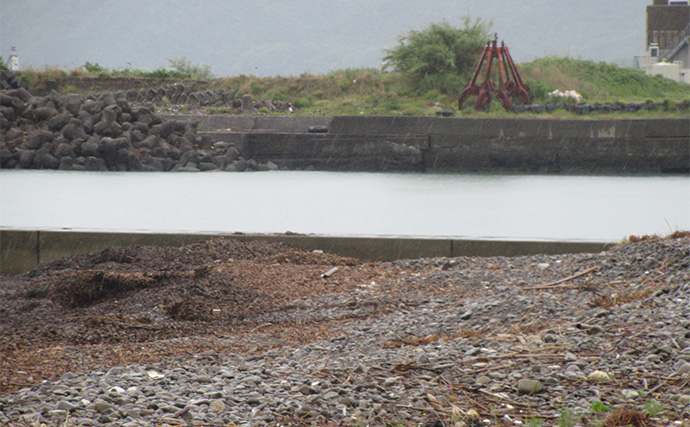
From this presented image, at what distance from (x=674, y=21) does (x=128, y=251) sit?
52315mm

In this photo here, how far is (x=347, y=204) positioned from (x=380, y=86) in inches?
597

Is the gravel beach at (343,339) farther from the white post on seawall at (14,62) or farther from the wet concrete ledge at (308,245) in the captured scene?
the white post on seawall at (14,62)

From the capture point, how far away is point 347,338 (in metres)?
3.62

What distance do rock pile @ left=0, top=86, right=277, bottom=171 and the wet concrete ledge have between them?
41.1ft

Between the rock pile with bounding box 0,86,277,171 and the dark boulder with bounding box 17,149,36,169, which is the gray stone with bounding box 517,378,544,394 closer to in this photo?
the rock pile with bounding box 0,86,277,171

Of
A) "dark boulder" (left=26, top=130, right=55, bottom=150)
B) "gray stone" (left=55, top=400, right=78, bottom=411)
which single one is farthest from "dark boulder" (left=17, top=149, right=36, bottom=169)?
"gray stone" (left=55, top=400, right=78, bottom=411)

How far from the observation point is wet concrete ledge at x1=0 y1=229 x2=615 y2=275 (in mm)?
5801

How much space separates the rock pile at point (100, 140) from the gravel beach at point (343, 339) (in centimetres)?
1318

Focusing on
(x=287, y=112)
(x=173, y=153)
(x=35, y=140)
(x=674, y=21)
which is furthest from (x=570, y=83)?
(x=674, y=21)

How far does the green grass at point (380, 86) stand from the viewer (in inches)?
952

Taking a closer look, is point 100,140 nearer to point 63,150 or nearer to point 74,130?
point 74,130

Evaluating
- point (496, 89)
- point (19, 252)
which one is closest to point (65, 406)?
point (19, 252)

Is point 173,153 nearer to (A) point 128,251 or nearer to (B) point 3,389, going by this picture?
(A) point 128,251

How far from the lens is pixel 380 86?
26.5 metres
